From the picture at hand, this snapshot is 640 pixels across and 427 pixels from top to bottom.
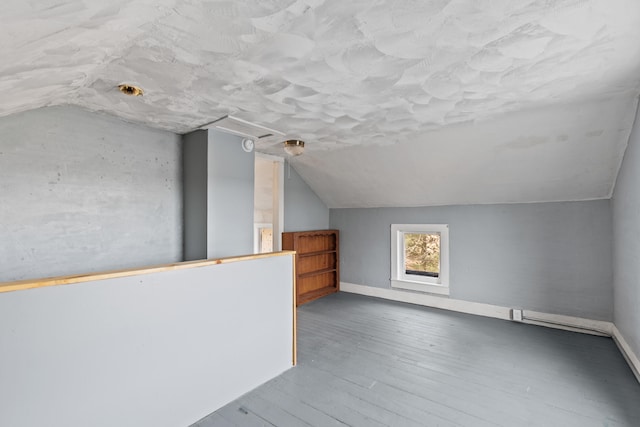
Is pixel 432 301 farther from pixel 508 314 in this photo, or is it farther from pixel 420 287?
pixel 508 314

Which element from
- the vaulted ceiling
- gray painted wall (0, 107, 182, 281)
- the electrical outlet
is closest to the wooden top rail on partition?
the vaulted ceiling

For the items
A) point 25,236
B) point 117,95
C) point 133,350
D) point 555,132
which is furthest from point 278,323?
point 555,132

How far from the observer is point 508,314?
11.6 ft

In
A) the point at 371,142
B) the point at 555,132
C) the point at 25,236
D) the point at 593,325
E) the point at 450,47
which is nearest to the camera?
the point at 450,47

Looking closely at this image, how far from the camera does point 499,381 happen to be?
2.20 meters

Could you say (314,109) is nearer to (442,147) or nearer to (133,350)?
(442,147)

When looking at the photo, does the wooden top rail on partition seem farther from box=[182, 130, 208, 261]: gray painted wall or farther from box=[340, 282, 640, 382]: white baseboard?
box=[340, 282, 640, 382]: white baseboard

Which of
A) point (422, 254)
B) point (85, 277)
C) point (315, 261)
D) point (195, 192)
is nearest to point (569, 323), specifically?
point (422, 254)

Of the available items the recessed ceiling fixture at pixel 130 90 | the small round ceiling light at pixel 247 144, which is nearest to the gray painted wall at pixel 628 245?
the small round ceiling light at pixel 247 144

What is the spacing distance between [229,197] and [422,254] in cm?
288

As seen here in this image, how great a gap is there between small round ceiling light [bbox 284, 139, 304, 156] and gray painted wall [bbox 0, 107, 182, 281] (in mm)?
1101

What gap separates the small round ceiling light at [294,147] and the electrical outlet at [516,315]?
10.2ft

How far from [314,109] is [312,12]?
1147mm

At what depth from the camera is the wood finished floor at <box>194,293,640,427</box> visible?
1815 mm
